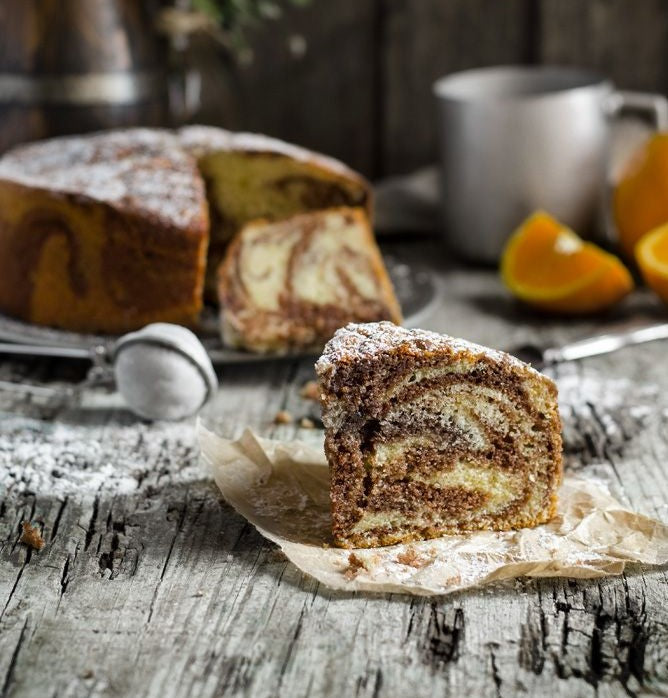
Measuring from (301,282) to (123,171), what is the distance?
0.59 m

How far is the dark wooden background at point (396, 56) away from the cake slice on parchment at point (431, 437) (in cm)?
240

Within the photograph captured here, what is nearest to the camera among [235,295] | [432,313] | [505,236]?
[235,295]

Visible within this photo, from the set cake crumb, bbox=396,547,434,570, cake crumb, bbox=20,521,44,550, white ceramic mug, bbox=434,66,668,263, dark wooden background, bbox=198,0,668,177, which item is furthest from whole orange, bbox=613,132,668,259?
cake crumb, bbox=20,521,44,550

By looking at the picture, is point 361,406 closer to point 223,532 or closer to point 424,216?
point 223,532

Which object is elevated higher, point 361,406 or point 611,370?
point 361,406

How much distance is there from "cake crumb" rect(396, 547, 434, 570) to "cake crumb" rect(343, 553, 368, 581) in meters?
0.06

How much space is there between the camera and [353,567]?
1881 millimetres

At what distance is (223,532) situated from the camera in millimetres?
2033

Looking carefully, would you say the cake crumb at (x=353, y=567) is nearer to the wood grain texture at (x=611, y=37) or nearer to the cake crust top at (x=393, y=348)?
the cake crust top at (x=393, y=348)

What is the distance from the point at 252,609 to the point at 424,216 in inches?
97.0

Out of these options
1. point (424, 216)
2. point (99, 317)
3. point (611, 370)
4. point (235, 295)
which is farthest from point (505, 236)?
point (99, 317)

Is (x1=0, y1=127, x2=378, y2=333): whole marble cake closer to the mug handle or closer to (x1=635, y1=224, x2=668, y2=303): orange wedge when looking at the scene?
(x1=635, y1=224, x2=668, y2=303): orange wedge

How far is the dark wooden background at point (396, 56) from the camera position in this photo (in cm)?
412

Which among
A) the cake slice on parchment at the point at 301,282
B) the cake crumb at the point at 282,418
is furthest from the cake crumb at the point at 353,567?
the cake slice on parchment at the point at 301,282
